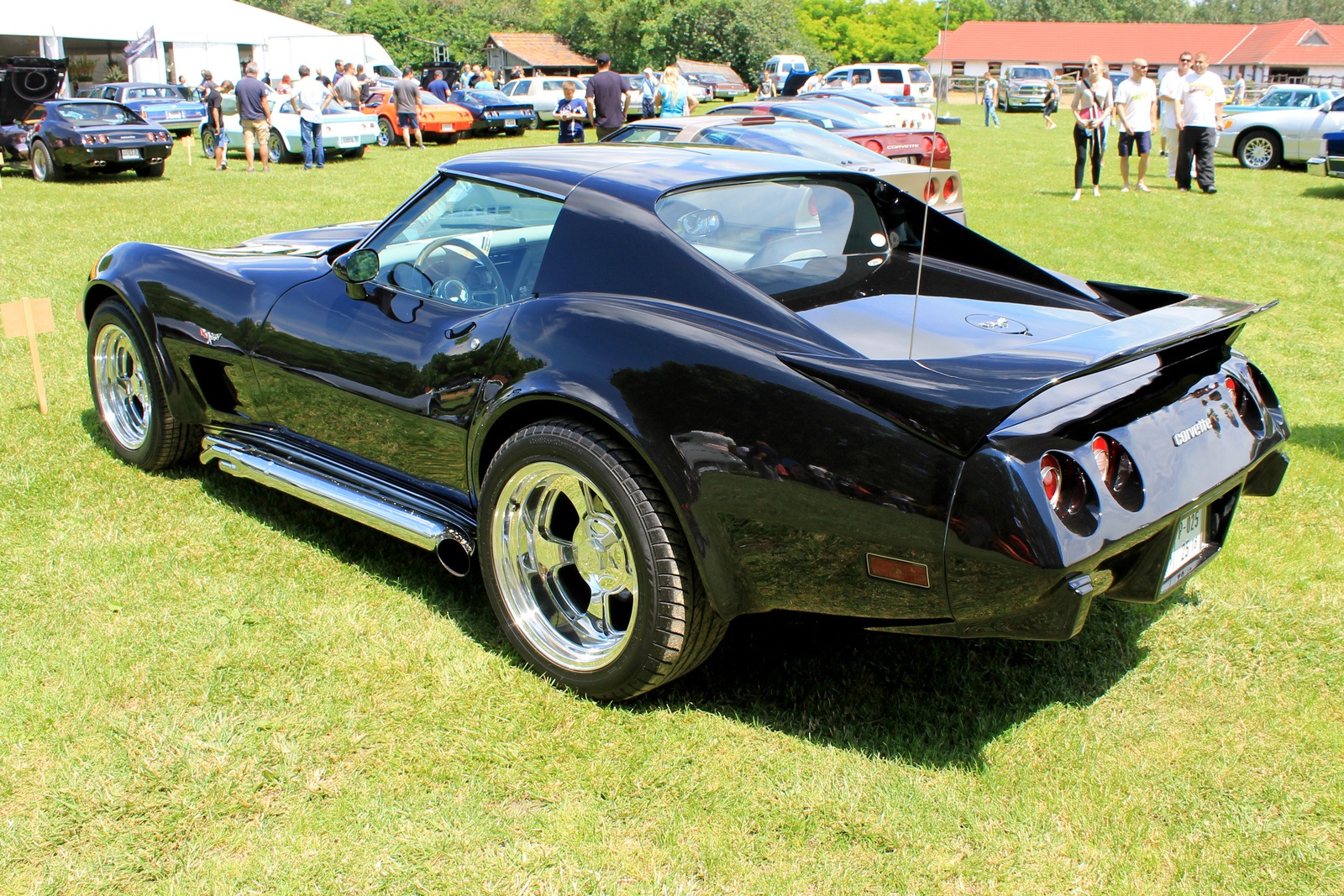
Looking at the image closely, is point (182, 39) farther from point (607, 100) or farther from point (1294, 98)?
point (1294, 98)

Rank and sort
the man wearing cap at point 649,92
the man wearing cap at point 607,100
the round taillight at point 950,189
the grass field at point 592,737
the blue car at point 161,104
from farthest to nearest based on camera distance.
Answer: the man wearing cap at point 649,92, the blue car at point 161,104, the man wearing cap at point 607,100, the round taillight at point 950,189, the grass field at point 592,737

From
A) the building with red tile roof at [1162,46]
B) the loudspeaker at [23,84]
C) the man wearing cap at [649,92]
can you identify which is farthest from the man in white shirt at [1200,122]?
the building with red tile roof at [1162,46]

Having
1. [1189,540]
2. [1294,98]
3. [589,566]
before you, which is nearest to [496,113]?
[1294,98]

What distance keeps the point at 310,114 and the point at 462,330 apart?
15828mm

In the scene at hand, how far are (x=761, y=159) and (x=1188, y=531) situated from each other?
5.73 feet

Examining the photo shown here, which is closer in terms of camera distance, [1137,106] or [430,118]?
[1137,106]

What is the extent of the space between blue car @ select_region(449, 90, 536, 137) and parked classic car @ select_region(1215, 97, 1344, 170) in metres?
15.5

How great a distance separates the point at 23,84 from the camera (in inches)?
685

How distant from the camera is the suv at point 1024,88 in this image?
38844 mm

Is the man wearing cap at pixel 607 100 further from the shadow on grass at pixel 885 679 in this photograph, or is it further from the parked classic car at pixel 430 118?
the shadow on grass at pixel 885 679

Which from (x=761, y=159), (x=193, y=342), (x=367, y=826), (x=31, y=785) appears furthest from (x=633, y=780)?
(x=193, y=342)

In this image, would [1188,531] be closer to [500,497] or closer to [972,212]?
[500,497]

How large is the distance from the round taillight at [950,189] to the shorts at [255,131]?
13.0 meters

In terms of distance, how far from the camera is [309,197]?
13531 mm
